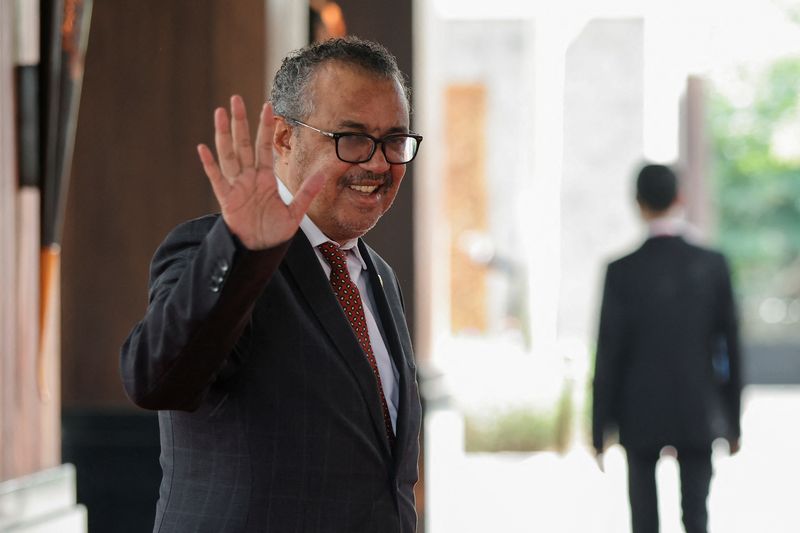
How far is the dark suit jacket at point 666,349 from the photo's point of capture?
187 inches

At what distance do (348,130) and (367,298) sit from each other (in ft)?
1.25

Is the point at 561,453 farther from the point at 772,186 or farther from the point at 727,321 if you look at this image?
the point at 772,186

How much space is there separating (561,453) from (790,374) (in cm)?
1155

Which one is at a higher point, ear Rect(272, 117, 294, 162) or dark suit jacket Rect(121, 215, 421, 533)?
ear Rect(272, 117, 294, 162)

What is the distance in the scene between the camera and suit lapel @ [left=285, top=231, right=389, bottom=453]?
2.01 m

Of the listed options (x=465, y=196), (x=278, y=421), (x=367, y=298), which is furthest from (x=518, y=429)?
(x=465, y=196)

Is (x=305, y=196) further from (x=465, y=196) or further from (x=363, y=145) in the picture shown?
(x=465, y=196)

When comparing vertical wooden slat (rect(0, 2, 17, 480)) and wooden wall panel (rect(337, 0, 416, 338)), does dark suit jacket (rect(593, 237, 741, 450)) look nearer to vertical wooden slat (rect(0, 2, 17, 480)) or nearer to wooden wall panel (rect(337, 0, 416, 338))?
wooden wall panel (rect(337, 0, 416, 338))

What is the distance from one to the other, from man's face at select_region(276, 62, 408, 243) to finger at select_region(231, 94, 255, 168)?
0.27 meters

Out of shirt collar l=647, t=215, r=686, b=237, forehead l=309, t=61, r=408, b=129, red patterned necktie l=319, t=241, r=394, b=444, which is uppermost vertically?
forehead l=309, t=61, r=408, b=129

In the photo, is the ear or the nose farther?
the ear

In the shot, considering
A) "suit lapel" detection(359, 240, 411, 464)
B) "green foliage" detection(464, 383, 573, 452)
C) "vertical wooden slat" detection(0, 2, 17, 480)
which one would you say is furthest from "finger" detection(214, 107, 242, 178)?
"green foliage" detection(464, 383, 573, 452)

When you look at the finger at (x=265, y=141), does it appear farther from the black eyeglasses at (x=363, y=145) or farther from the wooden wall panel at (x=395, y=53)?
the wooden wall panel at (x=395, y=53)

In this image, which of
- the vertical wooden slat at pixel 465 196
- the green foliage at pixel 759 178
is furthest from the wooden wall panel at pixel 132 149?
the green foliage at pixel 759 178
